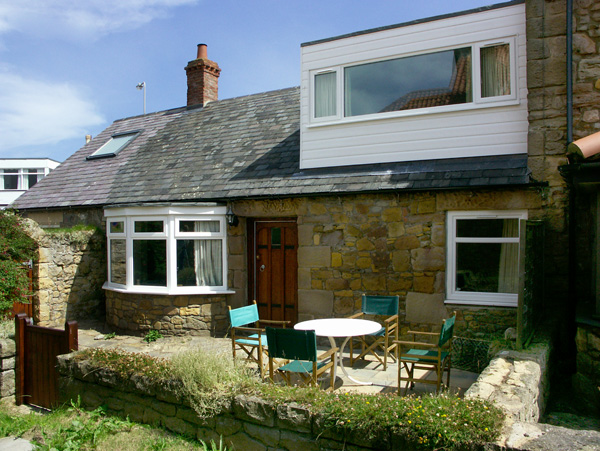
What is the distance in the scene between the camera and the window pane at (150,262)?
9492 millimetres

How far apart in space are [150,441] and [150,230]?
557 cm

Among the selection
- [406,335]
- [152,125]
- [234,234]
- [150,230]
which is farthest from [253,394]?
[152,125]

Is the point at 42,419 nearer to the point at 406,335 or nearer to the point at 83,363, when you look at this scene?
the point at 83,363

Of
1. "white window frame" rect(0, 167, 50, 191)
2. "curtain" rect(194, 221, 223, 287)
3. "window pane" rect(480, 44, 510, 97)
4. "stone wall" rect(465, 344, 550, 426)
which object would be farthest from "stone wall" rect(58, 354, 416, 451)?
"white window frame" rect(0, 167, 50, 191)

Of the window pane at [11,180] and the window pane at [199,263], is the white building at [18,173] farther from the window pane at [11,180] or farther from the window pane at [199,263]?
the window pane at [199,263]

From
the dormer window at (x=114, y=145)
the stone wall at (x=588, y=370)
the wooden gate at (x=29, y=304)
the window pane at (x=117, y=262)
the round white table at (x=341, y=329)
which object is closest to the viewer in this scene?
the stone wall at (x=588, y=370)

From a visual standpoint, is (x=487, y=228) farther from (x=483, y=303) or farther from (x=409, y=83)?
(x=409, y=83)

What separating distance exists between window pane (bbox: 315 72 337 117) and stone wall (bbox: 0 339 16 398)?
6.30 metres

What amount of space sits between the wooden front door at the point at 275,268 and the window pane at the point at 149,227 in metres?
1.87

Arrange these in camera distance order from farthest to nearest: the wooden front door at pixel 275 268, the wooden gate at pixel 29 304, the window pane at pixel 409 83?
the wooden gate at pixel 29 304, the wooden front door at pixel 275 268, the window pane at pixel 409 83

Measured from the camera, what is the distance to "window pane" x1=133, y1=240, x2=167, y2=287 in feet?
31.1

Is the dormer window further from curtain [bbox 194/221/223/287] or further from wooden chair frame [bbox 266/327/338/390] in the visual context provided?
wooden chair frame [bbox 266/327/338/390]

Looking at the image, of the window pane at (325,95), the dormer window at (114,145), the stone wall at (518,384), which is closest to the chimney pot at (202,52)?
the dormer window at (114,145)

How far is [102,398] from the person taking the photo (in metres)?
5.55
